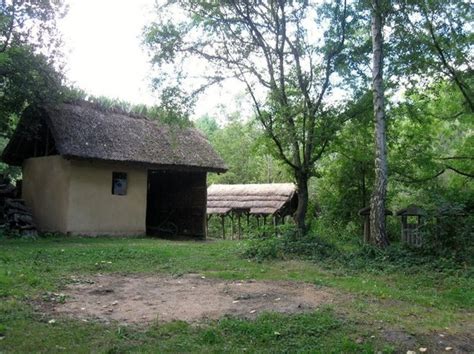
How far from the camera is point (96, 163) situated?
1702 centimetres

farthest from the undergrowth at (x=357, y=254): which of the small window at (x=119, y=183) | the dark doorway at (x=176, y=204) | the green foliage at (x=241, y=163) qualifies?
the green foliage at (x=241, y=163)

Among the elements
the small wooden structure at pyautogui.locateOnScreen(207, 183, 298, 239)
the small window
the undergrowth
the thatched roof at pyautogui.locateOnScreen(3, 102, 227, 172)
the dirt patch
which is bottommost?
the dirt patch

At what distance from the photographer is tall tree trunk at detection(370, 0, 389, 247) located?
39.1ft

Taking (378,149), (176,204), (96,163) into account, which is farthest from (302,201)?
(176,204)

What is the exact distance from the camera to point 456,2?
13.2 metres

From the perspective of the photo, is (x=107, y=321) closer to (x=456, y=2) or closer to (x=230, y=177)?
(x=456, y=2)

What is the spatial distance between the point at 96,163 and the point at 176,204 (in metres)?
5.33

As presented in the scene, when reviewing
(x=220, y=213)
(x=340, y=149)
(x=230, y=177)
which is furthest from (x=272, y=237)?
(x=230, y=177)

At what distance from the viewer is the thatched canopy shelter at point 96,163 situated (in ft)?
53.9

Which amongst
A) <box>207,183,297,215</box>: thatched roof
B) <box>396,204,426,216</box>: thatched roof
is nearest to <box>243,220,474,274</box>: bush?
<box>396,204,426,216</box>: thatched roof

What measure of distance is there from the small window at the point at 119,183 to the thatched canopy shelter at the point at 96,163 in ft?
0.12

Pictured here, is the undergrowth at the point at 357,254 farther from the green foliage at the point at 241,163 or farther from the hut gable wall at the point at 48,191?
the green foliage at the point at 241,163

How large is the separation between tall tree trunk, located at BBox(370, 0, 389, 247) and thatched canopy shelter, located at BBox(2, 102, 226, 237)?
6.95 meters

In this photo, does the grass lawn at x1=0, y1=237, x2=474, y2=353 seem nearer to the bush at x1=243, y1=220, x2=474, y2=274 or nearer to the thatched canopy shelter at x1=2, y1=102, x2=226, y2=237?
the bush at x1=243, y1=220, x2=474, y2=274
